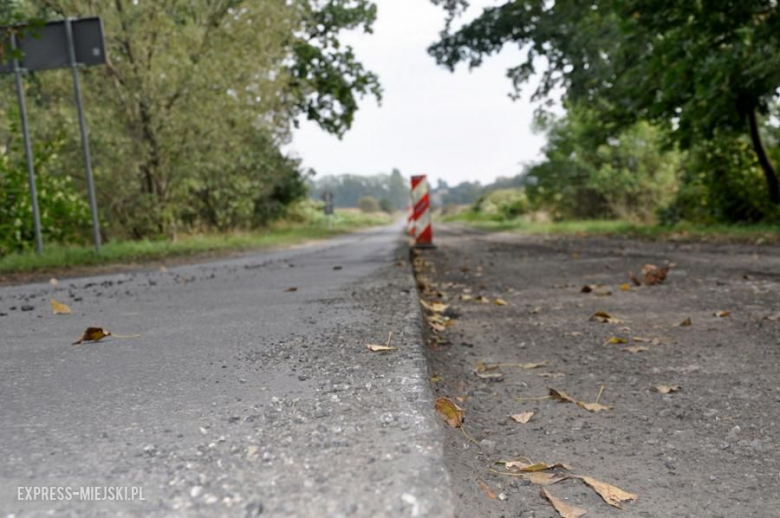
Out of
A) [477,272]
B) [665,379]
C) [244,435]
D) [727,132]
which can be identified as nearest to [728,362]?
[665,379]

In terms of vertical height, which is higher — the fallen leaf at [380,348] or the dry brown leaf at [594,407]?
the fallen leaf at [380,348]

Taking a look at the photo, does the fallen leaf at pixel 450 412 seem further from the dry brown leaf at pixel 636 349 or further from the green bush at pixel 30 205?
the green bush at pixel 30 205

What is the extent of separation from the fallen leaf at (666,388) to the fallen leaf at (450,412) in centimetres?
101

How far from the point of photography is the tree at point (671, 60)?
1002 cm

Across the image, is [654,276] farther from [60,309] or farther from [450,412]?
[60,309]

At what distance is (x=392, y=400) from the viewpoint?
1693 millimetres

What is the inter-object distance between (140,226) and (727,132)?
42.9ft

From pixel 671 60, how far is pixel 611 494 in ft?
36.8

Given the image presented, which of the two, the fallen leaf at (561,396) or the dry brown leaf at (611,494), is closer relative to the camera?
the dry brown leaf at (611,494)

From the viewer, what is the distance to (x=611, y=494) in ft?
5.53

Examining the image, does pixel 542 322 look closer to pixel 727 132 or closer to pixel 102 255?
pixel 102 255

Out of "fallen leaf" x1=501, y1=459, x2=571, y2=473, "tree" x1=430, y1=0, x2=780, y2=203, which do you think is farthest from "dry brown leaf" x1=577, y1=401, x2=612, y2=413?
"tree" x1=430, y1=0, x2=780, y2=203

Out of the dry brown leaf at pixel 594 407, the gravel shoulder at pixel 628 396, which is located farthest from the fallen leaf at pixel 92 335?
the dry brown leaf at pixel 594 407

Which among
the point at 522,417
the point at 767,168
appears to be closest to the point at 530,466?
the point at 522,417
